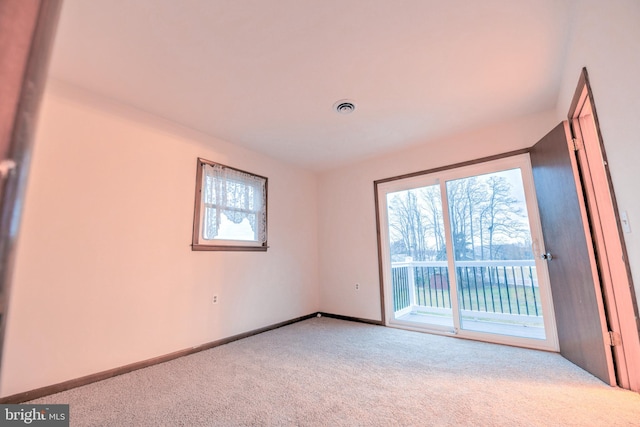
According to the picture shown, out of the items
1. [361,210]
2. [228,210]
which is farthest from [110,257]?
[361,210]

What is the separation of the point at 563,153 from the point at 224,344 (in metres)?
3.62

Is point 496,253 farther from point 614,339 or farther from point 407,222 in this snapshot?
point 614,339

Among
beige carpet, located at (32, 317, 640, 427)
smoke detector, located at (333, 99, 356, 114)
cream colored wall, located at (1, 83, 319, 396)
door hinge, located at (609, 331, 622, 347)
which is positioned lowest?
beige carpet, located at (32, 317, 640, 427)

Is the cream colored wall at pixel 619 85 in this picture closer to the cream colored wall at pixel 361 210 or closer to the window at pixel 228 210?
the cream colored wall at pixel 361 210

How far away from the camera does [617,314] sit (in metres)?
1.91

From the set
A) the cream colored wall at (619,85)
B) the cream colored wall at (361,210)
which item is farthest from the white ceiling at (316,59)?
the cream colored wall at (619,85)

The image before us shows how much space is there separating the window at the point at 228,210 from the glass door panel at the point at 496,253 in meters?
2.38

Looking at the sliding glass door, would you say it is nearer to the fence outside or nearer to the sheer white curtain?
Result: the fence outside

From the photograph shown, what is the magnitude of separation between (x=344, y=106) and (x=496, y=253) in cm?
238

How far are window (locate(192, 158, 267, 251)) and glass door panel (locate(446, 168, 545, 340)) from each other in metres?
2.38

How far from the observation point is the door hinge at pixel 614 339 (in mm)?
1879

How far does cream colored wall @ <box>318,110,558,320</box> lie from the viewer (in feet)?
10.5

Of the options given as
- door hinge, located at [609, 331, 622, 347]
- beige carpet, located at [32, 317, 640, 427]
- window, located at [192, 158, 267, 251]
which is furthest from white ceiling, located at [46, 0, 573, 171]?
beige carpet, located at [32, 317, 640, 427]

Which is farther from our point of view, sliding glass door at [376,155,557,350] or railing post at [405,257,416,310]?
railing post at [405,257,416,310]
